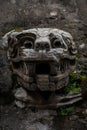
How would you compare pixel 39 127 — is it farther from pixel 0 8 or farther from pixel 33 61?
pixel 0 8

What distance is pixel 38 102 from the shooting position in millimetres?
2537

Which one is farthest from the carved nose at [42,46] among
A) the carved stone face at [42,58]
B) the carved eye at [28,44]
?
the carved eye at [28,44]

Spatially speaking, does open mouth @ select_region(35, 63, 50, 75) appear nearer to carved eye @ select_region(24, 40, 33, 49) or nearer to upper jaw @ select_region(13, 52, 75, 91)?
upper jaw @ select_region(13, 52, 75, 91)

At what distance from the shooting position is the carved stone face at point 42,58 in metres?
2.27

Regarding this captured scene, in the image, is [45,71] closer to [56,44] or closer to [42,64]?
[42,64]

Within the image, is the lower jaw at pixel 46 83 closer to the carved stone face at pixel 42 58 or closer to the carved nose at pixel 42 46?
the carved stone face at pixel 42 58

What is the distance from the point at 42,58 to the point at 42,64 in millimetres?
78

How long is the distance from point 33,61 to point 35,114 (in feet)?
1.33

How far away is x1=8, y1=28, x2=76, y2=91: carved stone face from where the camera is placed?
2271 mm

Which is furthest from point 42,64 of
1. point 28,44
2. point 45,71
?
point 28,44

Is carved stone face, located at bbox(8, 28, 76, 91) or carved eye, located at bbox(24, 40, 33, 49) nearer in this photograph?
carved stone face, located at bbox(8, 28, 76, 91)

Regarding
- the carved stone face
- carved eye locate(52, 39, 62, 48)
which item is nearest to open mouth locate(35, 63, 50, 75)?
the carved stone face

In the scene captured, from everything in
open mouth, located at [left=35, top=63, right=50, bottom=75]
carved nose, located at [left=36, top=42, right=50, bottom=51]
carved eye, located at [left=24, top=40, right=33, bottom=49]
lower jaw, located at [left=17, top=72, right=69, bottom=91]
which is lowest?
lower jaw, located at [left=17, top=72, right=69, bottom=91]

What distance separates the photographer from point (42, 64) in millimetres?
2312
